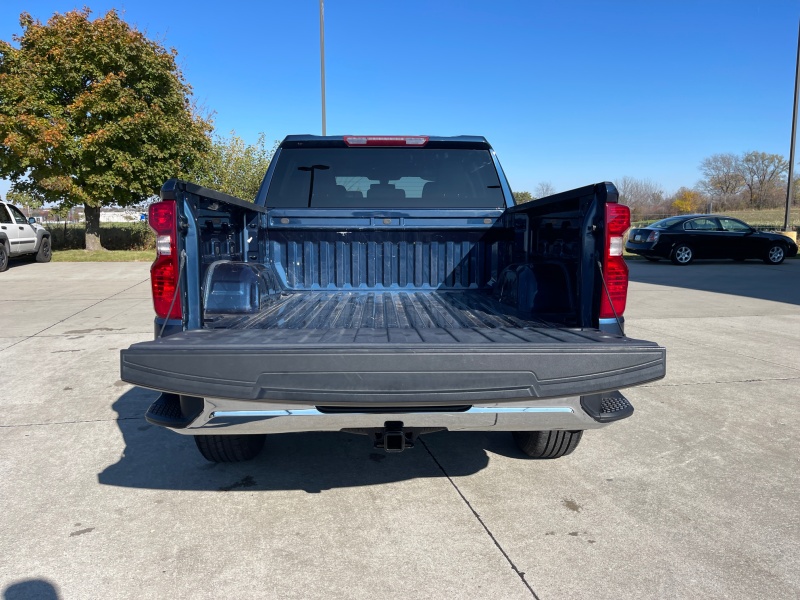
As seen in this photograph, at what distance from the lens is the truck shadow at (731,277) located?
477 inches

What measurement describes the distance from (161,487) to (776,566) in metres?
3.16

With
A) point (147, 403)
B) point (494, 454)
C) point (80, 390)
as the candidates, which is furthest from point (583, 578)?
point (80, 390)

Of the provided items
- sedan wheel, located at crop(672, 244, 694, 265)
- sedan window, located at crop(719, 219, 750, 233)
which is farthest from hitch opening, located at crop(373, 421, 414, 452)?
sedan window, located at crop(719, 219, 750, 233)

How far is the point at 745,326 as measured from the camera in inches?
325

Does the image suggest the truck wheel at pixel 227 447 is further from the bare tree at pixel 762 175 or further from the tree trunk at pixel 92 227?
the bare tree at pixel 762 175

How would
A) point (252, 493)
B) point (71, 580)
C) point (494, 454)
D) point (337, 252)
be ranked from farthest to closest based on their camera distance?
point (337, 252), point (494, 454), point (252, 493), point (71, 580)

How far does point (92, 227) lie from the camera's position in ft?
69.2

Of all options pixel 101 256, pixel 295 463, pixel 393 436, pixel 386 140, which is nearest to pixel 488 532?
pixel 393 436

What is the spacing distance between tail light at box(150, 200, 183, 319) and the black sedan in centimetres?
1835

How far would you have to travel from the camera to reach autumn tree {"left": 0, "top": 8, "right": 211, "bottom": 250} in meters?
17.7

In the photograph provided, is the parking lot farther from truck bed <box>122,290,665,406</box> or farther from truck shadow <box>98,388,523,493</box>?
truck bed <box>122,290,665,406</box>

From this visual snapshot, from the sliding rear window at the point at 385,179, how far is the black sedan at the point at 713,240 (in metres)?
15.9

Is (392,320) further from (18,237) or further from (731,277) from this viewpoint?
(18,237)

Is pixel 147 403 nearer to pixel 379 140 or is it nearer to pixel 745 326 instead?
pixel 379 140
